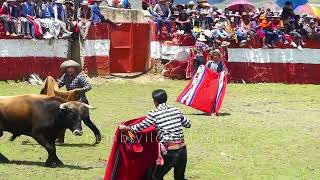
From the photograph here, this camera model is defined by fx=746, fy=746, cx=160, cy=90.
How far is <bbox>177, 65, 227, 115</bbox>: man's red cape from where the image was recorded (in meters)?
16.6

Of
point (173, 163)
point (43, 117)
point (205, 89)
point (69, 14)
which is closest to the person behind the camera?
point (173, 163)

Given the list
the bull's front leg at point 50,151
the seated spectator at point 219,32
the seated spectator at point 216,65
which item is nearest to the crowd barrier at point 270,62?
the seated spectator at point 219,32

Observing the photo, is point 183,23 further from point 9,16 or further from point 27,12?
point 9,16

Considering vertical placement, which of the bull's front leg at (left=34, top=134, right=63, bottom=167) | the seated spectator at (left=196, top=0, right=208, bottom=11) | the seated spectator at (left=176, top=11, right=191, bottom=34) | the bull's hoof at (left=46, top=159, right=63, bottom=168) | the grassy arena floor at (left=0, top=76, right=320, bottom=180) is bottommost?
the grassy arena floor at (left=0, top=76, right=320, bottom=180)

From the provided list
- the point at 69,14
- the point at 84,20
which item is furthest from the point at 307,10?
the point at 69,14

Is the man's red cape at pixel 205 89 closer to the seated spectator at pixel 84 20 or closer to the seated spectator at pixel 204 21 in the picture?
the seated spectator at pixel 84 20

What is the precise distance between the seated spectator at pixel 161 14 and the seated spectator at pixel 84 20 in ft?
7.26

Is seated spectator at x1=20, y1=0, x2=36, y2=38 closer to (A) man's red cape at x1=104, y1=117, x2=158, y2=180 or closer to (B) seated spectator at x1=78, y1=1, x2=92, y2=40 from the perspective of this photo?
(B) seated spectator at x1=78, y1=1, x2=92, y2=40

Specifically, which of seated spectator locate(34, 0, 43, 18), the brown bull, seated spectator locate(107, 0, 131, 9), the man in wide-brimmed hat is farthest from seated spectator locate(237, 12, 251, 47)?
the brown bull

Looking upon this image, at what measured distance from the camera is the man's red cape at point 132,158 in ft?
28.6

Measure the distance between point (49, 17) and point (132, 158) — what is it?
42.0 ft

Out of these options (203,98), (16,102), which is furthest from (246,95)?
(16,102)

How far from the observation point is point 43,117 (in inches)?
412

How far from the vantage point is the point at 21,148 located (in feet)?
38.9
